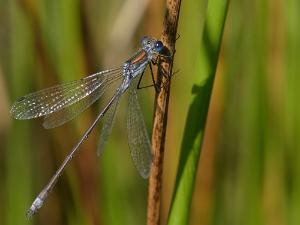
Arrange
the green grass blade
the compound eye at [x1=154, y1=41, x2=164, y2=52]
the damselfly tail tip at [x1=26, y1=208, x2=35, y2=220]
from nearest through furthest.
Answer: the green grass blade
the compound eye at [x1=154, y1=41, x2=164, y2=52]
the damselfly tail tip at [x1=26, y1=208, x2=35, y2=220]

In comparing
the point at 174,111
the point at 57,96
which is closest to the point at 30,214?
the point at 57,96

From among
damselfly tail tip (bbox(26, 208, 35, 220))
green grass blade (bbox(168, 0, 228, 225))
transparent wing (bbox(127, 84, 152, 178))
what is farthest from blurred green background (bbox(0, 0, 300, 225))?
green grass blade (bbox(168, 0, 228, 225))

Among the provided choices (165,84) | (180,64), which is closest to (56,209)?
(180,64)

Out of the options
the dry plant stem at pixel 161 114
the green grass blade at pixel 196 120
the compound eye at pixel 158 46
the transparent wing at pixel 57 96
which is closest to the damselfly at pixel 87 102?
the transparent wing at pixel 57 96

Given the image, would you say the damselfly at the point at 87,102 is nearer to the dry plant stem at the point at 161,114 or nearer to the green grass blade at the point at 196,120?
the dry plant stem at the point at 161,114

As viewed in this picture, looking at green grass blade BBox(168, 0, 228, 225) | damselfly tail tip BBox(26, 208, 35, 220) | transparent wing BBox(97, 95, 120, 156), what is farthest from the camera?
transparent wing BBox(97, 95, 120, 156)

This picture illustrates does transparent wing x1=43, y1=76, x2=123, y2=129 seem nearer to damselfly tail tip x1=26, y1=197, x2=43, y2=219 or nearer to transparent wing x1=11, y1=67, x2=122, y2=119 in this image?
transparent wing x1=11, y1=67, x2=122, y2=119
